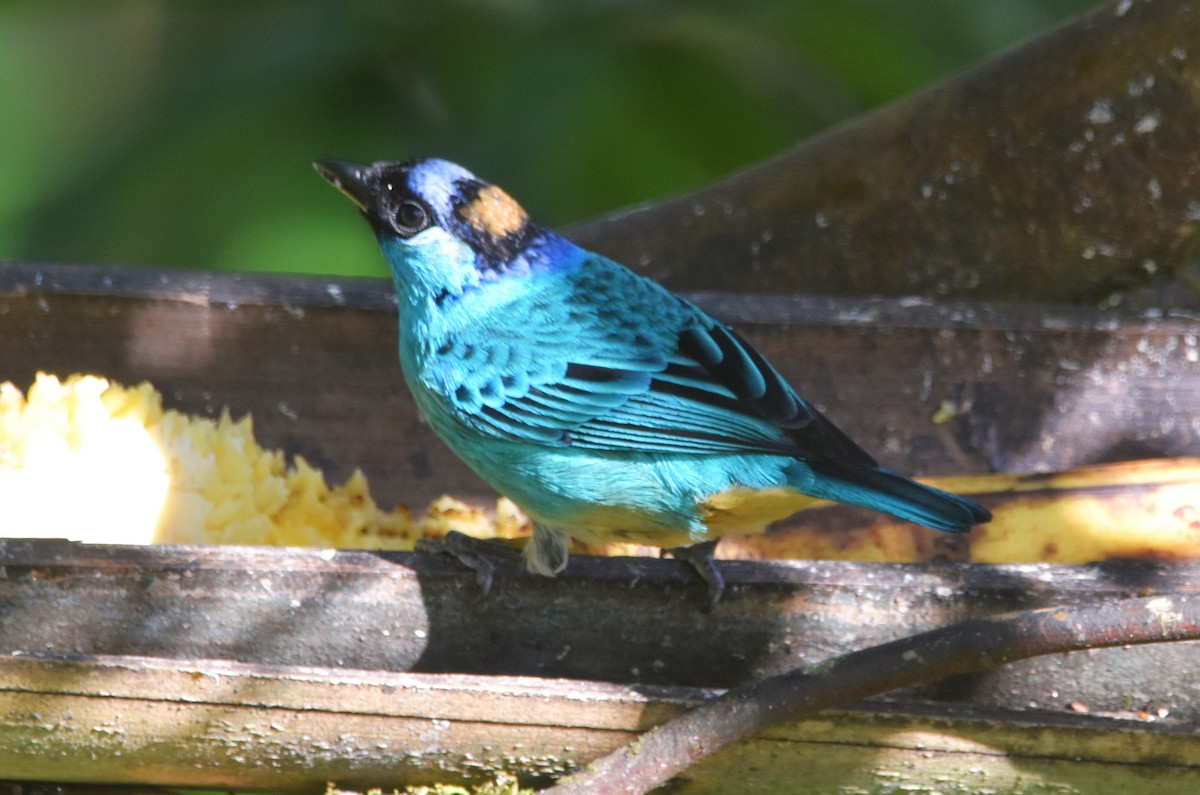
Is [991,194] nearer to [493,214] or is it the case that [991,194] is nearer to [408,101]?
[493,214]

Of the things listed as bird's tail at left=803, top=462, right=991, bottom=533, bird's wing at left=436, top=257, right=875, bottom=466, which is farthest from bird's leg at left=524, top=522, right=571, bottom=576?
bird's tail at left=803, top=462, right=991, bottom=533

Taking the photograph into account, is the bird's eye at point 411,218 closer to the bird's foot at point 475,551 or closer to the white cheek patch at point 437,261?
the white cheek patch at point 437,261

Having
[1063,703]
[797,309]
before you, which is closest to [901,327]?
[797,309]

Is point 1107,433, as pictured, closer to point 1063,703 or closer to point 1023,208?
point 1023,208

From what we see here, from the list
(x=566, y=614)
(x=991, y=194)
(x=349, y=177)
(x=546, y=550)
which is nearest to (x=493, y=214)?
(x=349, y=177)

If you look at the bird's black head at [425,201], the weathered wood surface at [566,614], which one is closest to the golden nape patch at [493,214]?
the bird's black head at [425,201]
